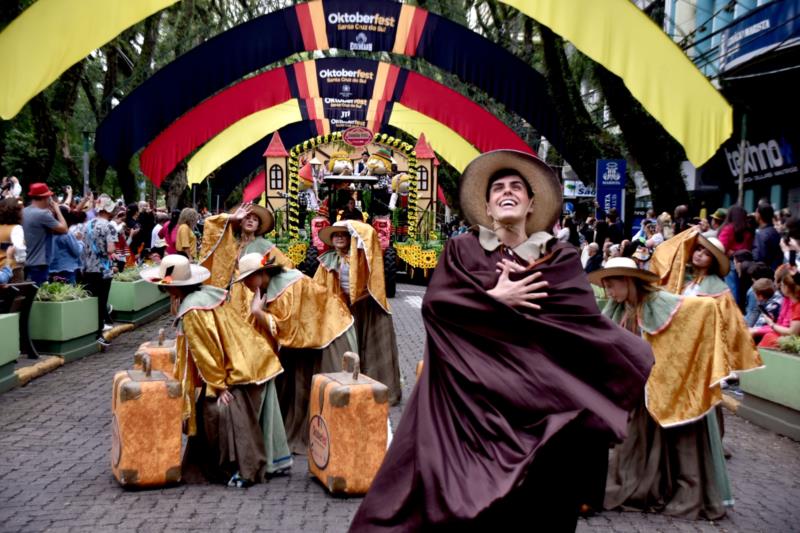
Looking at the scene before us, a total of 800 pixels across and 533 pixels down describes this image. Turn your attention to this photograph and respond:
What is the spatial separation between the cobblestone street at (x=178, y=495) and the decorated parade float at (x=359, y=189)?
42.9 ft

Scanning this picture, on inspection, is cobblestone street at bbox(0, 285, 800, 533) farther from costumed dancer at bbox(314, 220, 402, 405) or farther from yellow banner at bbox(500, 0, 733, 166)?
yellow banner at bbox(500, 0, 733, 166)

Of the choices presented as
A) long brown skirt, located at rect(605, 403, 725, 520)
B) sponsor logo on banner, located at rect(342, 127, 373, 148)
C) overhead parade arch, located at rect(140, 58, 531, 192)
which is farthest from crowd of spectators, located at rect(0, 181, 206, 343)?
sponsor logo on banner, located at rect(342, 127, 373, 148)

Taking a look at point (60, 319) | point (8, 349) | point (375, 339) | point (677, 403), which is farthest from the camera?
point (60, 319)

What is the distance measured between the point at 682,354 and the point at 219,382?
9.75ft

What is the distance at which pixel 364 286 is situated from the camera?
832 cm

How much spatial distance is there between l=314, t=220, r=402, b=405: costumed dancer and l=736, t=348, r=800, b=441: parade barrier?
338 centimetres

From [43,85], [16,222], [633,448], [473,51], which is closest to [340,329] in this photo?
[633,448]

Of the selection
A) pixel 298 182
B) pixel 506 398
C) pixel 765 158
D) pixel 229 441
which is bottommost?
pixel 229 441

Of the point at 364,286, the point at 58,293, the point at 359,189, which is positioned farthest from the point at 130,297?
the point at 359,189

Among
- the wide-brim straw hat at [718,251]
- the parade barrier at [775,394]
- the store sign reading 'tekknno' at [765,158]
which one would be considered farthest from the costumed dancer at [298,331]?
the store sign reading 'tekknno' at [765,158]

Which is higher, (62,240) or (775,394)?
(62,240)

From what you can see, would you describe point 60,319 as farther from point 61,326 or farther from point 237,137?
point 237,137

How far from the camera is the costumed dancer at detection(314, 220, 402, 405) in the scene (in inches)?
316

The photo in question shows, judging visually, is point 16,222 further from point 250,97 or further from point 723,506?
point 250,97
